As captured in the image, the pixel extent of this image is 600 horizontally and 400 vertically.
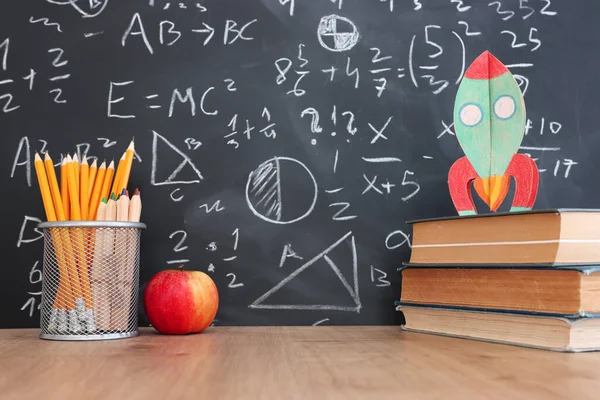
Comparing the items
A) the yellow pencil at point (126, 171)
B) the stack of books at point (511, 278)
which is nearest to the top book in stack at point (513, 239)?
the stack of books at point (511, 278)

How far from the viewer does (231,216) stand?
3.91 ft

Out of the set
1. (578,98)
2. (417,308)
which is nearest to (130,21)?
(417,308)

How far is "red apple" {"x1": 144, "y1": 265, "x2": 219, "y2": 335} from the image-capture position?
1.02 m

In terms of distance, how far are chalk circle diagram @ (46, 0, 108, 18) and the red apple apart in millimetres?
529

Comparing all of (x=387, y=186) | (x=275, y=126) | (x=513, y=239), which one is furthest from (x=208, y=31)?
(x=513, y=239)

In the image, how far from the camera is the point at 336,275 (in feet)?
3.93

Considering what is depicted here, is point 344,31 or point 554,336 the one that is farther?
point 344,31

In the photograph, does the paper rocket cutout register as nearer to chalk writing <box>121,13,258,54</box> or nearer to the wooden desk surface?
the wooden desk surface

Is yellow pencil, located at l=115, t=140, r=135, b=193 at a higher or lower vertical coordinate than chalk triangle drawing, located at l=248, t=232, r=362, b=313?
higher

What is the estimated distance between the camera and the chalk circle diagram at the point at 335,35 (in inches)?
48.9

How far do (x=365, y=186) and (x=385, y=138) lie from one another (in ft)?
0.33

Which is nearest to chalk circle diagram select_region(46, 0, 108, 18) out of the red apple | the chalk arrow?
the chalk arrow

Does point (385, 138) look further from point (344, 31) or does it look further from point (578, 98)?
point (578, 98)

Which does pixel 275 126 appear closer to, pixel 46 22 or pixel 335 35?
pixel 335 35
